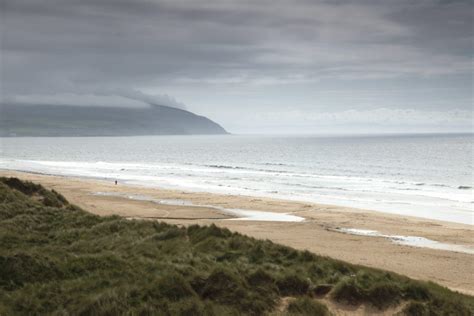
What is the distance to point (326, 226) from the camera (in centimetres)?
2895

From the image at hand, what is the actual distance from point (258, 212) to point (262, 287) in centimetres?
2353

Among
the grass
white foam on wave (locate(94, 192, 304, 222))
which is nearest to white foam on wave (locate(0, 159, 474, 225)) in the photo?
white foam on wave (locate(94, 192, 304, 222))

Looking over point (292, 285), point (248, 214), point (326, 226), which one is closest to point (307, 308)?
point (292, 285)

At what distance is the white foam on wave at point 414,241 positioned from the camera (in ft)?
77.0

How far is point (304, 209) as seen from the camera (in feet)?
118

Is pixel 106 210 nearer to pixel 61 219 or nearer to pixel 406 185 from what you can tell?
pixel 61 219

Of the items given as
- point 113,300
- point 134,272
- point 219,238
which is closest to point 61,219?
point 219,238

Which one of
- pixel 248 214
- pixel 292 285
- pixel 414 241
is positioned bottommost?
pixel 414 241

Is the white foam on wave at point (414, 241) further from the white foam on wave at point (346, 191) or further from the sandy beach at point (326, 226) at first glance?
the white foam on wave at point (346, 191)

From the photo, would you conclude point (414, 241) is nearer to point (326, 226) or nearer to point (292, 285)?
point (326, 226)

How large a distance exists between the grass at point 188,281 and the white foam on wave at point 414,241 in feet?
38.3

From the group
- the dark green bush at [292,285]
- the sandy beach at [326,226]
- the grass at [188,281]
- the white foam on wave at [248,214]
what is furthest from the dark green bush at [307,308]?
the white foam on wave at [248,214]

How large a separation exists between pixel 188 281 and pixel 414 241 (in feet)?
56.6

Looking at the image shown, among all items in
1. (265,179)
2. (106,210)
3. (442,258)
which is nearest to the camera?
(442,258)
